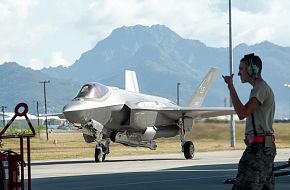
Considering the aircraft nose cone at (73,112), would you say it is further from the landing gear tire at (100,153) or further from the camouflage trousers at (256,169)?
the camouflage trousers at (256,169)

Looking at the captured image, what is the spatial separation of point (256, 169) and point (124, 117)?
2137 centimetres

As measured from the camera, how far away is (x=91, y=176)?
19.6 m

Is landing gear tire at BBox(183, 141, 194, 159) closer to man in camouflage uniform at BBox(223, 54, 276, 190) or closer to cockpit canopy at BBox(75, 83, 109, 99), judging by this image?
cockpit canopy at BBox(75, 83, 109, 99)

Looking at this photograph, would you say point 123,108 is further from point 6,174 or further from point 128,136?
point 6,174

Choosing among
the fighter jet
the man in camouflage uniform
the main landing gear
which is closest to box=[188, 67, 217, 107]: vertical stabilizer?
the fighter jet

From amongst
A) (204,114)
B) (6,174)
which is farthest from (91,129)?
(6,174)

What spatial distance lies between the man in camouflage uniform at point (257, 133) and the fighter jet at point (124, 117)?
1864 cm

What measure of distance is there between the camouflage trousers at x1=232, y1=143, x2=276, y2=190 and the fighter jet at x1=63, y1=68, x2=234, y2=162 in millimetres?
18696

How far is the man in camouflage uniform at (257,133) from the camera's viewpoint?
8539mm

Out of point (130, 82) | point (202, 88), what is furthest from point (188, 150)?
point (202, 88)

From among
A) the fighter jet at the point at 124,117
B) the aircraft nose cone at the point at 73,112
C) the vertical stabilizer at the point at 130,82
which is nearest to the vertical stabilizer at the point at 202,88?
the vertical stabilizer at the point at 130,82

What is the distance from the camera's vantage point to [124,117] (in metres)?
29.8

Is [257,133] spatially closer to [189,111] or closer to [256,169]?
[256,169]

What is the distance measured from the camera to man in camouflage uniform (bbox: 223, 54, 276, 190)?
854 centimetres
